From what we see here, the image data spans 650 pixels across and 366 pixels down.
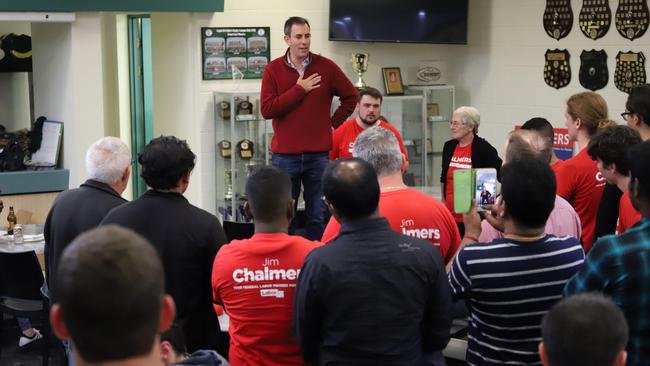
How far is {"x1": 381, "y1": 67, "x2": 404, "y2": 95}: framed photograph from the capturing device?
9.16 m

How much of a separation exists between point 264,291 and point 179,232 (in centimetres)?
51

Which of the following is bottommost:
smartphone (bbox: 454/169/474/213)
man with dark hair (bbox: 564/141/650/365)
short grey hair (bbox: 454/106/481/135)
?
man with dark hair (bbox: 564/141/650/365)

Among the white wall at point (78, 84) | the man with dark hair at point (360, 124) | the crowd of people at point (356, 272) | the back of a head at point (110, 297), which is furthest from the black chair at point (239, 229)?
the back of a head at point (110, 297)

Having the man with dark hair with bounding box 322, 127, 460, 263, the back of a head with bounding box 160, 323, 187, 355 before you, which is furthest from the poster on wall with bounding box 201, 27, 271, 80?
the back of a head with bounding box 160, 323, 187, 355

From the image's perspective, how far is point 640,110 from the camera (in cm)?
444

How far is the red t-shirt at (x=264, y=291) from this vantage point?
3.11 meters

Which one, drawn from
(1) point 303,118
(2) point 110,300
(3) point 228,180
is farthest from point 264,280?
(3) point 228,180

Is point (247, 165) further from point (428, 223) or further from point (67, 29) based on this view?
point (428, 223)

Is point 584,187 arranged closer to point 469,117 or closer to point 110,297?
point 469,117

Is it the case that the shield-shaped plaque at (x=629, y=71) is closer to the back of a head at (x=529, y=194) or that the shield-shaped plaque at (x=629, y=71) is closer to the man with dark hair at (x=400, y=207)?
the man with dark hair at (x=400, y=207)

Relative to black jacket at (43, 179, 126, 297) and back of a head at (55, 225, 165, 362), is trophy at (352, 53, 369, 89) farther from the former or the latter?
back of a head at (55, 225, 165, 362)

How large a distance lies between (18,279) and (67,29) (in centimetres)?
299

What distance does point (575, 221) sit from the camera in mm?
3861

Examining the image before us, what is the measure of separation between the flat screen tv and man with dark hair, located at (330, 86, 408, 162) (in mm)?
2144
